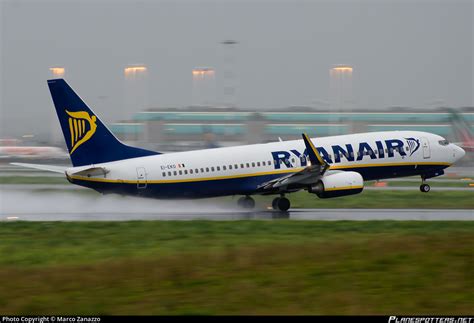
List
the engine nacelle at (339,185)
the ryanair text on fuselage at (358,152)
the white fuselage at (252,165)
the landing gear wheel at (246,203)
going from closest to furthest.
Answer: the white fuselage at (252,165), the engine nacelle at (339,185), the ryanair text on fuselage at (358,152), the landing gear wheel at (246,203)

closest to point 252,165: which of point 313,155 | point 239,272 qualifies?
point 313,155

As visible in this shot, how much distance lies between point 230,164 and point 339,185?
223 inches

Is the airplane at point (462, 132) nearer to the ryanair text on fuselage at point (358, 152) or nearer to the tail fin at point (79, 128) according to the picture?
the ryanair text on fuselage at point (358, 152)

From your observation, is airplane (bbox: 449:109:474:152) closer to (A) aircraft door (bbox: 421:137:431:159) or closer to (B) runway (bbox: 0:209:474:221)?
(A) aircraft door (bbox: 421:137:431:159)

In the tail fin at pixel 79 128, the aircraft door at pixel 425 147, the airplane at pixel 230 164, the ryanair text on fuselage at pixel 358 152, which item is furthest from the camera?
the aircraft door at pixel 425 147

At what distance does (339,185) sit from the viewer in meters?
36.0

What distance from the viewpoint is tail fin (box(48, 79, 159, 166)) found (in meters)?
34.2

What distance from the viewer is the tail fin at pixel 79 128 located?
34156 mm

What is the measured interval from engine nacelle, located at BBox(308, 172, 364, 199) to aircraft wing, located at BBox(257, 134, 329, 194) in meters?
0.46

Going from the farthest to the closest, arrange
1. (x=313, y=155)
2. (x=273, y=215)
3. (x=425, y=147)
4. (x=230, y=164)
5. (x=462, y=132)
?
(x=462, y=132) < (x=425, y=147) < (x=230, y=164) < (x=313, y=155) < (x=273, y=215)


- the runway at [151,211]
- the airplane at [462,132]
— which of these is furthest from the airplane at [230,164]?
the airplane at [462,132]

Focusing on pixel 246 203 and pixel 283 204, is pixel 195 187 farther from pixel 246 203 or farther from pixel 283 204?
pixel 283 204

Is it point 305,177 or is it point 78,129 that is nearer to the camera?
point 78,129

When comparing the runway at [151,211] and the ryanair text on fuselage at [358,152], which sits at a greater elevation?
the ryanair text on fuselage at [358,152]
